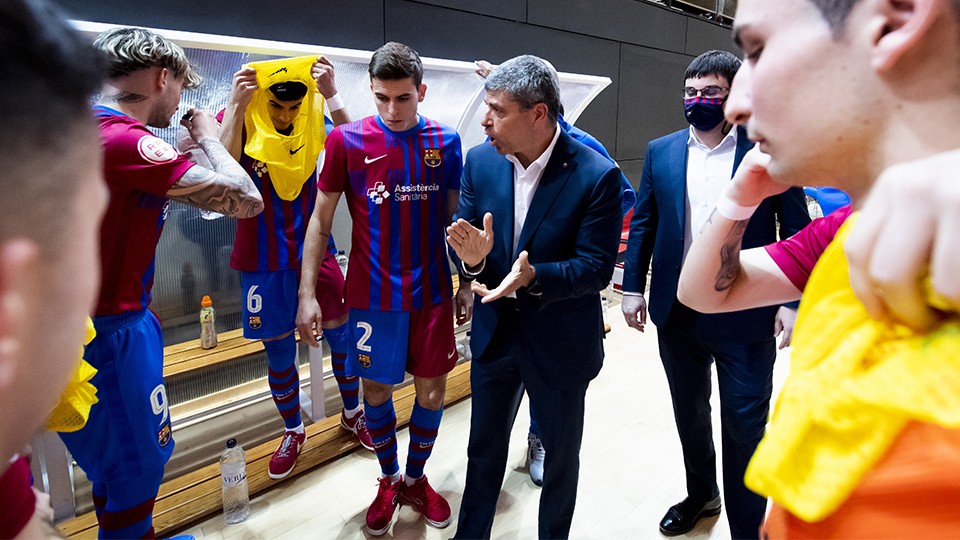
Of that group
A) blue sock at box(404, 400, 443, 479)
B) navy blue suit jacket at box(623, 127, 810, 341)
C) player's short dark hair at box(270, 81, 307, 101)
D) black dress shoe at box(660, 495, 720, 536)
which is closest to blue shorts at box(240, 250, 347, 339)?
blue sock at box(404, 400, 443, 479)

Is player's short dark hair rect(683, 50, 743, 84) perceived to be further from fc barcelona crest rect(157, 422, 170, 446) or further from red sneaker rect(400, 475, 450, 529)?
fc barcelona crest rect(157, 422, 170, 446)

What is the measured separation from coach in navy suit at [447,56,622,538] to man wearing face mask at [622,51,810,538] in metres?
0.39

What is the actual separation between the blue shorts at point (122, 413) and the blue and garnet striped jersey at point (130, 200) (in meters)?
0.08

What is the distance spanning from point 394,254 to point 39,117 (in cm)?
189

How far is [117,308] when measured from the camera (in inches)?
65.5

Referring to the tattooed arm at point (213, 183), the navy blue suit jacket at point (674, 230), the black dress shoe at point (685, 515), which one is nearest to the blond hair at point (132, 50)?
the tattooed arm at point (213, 183)

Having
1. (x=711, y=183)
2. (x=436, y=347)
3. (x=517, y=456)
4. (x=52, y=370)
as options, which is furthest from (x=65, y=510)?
Answer: (x=711, y=183)

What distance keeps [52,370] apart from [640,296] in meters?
2.16

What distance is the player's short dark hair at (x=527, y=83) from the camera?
5.71 feet

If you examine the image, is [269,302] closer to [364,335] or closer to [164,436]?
[364,335]

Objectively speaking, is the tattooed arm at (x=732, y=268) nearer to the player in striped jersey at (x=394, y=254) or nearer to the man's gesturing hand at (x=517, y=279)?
the man's gesturing hand at (x=517, y=279)

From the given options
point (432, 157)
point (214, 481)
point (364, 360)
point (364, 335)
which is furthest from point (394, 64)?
point (214, 481)

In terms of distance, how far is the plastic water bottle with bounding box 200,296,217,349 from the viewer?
3.01 metres

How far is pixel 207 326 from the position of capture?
3.01m
